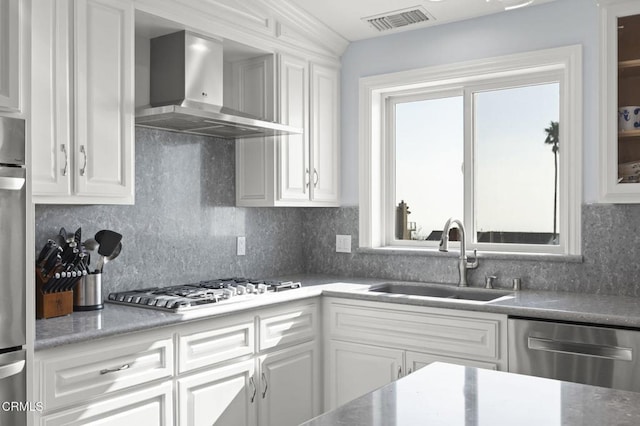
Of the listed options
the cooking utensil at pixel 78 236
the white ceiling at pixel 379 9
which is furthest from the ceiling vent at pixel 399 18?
the cooking utensil at pixel 78 236

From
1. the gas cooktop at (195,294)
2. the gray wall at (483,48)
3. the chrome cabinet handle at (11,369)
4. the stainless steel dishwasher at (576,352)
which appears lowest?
the stainless steel dishwasher at (576,352)

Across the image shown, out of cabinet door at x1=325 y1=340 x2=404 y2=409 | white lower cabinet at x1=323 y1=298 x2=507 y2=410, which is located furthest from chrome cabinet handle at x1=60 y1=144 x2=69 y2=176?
cabinet door at x1=325 y1=340 x2=404 y2=409

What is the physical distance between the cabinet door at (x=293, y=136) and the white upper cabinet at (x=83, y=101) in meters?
1.02

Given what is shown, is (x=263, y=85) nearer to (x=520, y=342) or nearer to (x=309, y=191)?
(x=309, y=191)

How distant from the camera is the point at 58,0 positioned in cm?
234

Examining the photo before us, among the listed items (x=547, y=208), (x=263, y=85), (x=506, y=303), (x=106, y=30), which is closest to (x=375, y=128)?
(x=263, y=85)

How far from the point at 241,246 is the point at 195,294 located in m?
0.89

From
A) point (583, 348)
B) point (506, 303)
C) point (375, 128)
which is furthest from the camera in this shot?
point (375, 128)

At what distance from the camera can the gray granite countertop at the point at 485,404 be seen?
120 centimetres

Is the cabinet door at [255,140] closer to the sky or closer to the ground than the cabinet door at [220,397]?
closer to the sky

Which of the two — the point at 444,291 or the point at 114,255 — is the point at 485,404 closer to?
the point at 114,255

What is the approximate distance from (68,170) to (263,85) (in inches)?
54.3

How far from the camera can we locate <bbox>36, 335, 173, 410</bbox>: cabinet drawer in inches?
79.4

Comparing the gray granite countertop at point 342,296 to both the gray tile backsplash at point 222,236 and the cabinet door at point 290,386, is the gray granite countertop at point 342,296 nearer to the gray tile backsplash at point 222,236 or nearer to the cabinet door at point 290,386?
the gray tile backsplash at point 222,236
